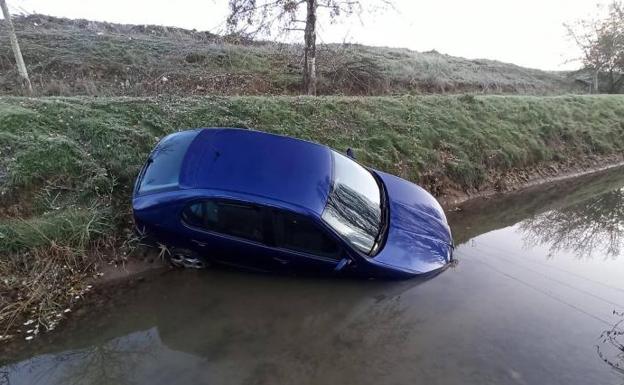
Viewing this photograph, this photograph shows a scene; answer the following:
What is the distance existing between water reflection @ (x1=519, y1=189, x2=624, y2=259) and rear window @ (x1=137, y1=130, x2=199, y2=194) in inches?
231

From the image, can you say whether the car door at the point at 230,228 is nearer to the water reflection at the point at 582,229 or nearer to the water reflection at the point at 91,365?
the water reflection at the point at 91,365

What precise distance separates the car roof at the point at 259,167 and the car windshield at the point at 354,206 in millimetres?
157

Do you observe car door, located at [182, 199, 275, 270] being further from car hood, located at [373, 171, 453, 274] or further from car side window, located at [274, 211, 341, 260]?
car hood, located at [373, 171, 453, 274]

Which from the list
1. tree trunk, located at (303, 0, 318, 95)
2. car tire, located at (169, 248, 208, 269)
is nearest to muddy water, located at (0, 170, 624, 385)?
car tire, located at (169, 248, 208, 269)

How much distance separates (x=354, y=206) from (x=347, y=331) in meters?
1.57

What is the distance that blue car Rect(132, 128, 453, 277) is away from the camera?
4941 millimetres

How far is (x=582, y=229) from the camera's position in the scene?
8.03 meters

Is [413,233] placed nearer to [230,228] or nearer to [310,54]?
[230,228]

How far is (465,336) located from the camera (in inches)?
183

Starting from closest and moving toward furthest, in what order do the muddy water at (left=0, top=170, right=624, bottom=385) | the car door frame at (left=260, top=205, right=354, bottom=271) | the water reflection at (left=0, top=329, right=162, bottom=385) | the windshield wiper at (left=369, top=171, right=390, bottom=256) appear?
the water reflection at (left=0, top=329, right=162, bottom=385) → the muddy water at (left=0, top=170, right=624, bottom=385) → the car door frame at (left=260, top=205, right=354, bottom=271) → the windshield wiper at (left=369, top=171, right=390, bottom=256)

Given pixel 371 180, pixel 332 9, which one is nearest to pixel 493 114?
pixel 332 9

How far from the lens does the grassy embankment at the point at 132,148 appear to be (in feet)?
17.3

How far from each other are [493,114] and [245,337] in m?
10.6

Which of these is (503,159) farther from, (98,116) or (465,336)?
(98,116)
